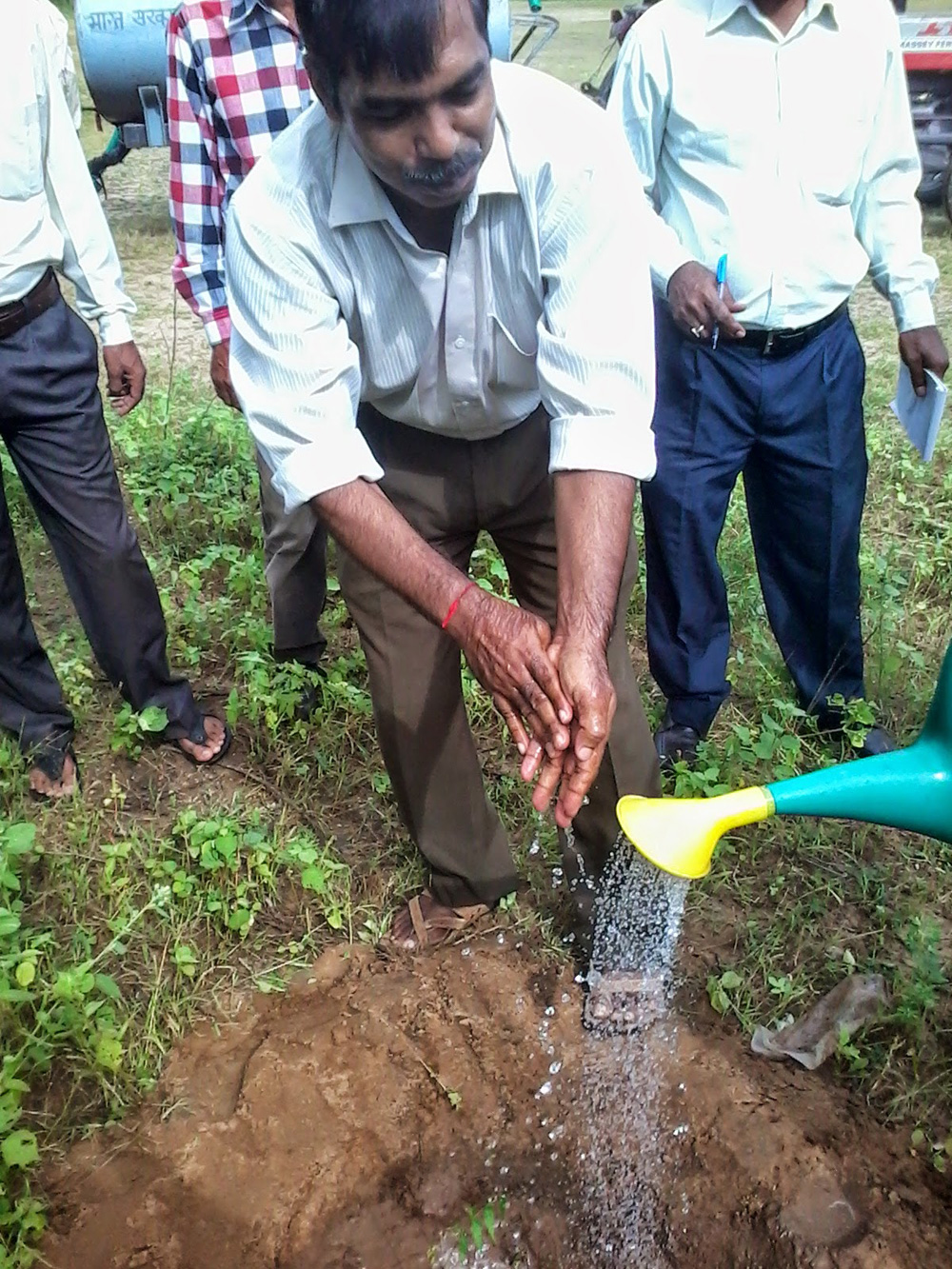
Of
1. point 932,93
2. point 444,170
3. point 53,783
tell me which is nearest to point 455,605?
point 444,170

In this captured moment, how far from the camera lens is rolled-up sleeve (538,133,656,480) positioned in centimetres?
147

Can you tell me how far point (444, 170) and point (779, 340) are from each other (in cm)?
101

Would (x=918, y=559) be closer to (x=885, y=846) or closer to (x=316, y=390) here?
(x=885, y=846)

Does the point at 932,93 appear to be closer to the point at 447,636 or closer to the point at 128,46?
the point at 128,46

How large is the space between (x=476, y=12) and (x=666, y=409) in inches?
41.4

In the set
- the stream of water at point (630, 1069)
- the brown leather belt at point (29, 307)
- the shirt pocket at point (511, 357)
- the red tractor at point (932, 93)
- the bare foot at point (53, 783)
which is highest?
the shirt pocket at point (511, 357)

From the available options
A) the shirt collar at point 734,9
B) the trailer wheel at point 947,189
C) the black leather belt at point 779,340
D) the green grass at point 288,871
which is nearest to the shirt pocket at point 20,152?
the green grass at point 288,871

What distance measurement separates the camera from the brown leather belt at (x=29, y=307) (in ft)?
7.15

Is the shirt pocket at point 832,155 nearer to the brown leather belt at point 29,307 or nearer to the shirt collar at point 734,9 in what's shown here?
the shirt collar at point 734,9

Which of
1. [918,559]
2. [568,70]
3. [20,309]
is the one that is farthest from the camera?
[568,70]

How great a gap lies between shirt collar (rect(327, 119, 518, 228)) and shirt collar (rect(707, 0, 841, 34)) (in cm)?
85

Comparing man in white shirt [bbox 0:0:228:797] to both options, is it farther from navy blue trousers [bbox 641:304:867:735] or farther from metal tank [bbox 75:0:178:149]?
metal tank [bbox 75:0:178:149]

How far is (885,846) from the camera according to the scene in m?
2.34

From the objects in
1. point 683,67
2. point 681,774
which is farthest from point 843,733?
point 683,67
